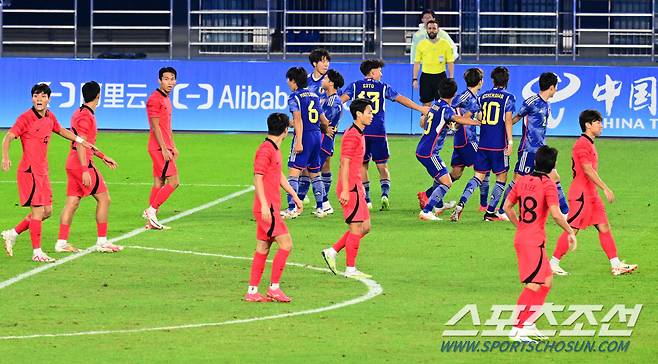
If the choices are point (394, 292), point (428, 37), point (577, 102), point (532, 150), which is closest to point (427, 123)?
point (532, 150)

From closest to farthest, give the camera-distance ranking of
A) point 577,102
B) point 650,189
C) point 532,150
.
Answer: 1. point 532,150
2. point 650,189
3. point 577,102

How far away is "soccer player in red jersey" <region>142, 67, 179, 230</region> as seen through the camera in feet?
62.0

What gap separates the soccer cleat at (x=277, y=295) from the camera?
44.6ft

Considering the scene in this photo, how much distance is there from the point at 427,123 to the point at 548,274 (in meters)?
8.83

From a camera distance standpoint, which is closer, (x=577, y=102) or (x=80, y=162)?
(x=80, y=162)

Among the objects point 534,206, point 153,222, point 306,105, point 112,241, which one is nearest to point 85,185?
point 112,241

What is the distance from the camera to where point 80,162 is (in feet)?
54.1

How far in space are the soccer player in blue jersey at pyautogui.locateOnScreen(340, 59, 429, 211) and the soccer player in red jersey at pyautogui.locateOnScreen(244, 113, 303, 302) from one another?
7270 millimetres

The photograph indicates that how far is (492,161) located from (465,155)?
34.8 inches

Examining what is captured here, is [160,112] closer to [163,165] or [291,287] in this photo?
[163,165]

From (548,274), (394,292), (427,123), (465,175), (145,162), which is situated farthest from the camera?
(145,162)

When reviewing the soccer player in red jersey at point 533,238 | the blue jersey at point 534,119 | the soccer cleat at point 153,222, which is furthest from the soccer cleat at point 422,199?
the soccer player in red jersey at point 533,238

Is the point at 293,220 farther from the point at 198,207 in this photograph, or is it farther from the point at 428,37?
the point at 428,37

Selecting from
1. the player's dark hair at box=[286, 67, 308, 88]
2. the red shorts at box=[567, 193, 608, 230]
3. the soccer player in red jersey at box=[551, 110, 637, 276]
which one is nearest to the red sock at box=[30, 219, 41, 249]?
the player's dark hair at box=[286, 67, 308, 88]
